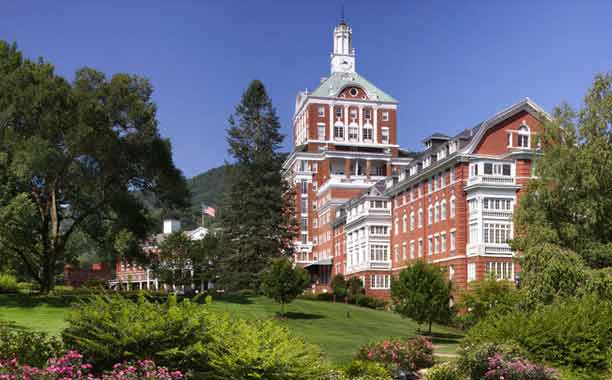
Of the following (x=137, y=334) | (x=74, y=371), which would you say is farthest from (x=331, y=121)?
(x=74, y=371)

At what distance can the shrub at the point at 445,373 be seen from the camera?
21.6 metres

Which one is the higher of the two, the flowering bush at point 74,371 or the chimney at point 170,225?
the chimney at point 170,225

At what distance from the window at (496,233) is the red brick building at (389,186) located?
81 mm

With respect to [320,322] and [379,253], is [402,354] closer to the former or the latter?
[320,322]

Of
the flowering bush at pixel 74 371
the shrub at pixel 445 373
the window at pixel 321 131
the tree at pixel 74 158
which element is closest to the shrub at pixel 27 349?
the flowering bush at pixel 74 371

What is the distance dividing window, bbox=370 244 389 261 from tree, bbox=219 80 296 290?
10.7 m

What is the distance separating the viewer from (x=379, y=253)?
78.0 meters

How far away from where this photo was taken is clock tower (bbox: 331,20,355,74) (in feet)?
407

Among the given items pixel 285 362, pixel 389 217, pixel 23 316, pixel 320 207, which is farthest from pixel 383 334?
pixel 320 207

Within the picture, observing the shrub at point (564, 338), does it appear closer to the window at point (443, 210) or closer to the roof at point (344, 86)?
the window at point (443, 210)

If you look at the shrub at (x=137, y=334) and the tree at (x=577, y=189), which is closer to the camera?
the shrub at (x=137, y=334)

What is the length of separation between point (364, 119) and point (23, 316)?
79.6 m

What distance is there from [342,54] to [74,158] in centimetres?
8580

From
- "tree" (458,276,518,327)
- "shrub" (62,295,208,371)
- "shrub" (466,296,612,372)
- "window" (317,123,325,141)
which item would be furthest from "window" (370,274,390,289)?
"shrub" (62,295,208,371)
